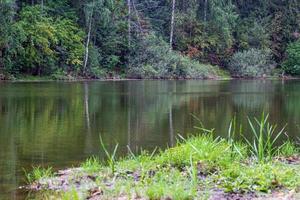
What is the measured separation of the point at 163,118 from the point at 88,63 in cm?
2689

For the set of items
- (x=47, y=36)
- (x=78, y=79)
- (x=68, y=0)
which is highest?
(x=68, y=0)

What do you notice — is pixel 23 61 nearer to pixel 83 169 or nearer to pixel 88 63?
pixel 88 63

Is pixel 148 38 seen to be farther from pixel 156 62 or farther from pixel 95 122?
pixel 95 122

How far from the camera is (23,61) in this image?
37.4 m

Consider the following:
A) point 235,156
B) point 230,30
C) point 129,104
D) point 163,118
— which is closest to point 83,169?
point 235,156

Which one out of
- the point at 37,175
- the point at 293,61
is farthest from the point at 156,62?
the point at 37,175

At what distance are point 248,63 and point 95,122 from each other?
3780cm

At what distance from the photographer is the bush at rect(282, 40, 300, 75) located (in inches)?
2079

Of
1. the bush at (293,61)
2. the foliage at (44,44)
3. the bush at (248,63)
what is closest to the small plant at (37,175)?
the foliage at (44,44)

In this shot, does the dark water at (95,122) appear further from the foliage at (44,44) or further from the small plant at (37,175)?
the foliage at (44,44)

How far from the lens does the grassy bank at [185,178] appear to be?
18.7 ft

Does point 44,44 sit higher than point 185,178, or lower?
higher

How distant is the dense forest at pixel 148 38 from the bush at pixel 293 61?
0.09m

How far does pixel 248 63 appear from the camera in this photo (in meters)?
50.7
